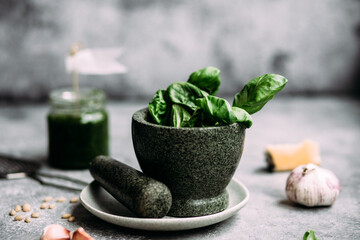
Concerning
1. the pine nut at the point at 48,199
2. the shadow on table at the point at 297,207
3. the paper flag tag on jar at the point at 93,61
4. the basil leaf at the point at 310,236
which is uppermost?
the paper flag tag on jar at the point at 93,61

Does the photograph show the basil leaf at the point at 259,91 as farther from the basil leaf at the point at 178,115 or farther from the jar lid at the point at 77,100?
the jar lid at the point at 77,100

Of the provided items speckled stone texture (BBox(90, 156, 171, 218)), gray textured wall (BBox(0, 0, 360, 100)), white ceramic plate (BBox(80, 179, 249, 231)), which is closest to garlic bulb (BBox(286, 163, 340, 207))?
white ceramic plate (BBox(80, 179, 249, 231))

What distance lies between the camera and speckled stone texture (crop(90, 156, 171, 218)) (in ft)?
3.12

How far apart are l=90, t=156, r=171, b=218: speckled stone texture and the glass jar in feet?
1.27

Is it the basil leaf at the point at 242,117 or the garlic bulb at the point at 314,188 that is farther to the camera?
the garlic bulb at the point at 314,188

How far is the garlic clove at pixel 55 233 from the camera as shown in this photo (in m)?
0.96

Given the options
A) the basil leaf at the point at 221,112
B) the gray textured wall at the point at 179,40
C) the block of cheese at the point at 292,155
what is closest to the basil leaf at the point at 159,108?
the basil leaf at the point at 221,112

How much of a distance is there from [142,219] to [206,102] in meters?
0.28

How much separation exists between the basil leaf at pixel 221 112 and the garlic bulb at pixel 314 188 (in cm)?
27

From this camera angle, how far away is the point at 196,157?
99cm

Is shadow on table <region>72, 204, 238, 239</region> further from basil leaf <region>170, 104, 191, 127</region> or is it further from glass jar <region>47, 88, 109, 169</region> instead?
glass jar <region>47, 88, 109, 169</region>

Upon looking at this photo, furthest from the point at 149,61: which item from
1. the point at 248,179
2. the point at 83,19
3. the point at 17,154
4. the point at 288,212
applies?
the point at 288,212

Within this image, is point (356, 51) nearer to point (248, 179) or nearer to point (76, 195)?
point (248, 179)

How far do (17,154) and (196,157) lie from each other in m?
0.92
